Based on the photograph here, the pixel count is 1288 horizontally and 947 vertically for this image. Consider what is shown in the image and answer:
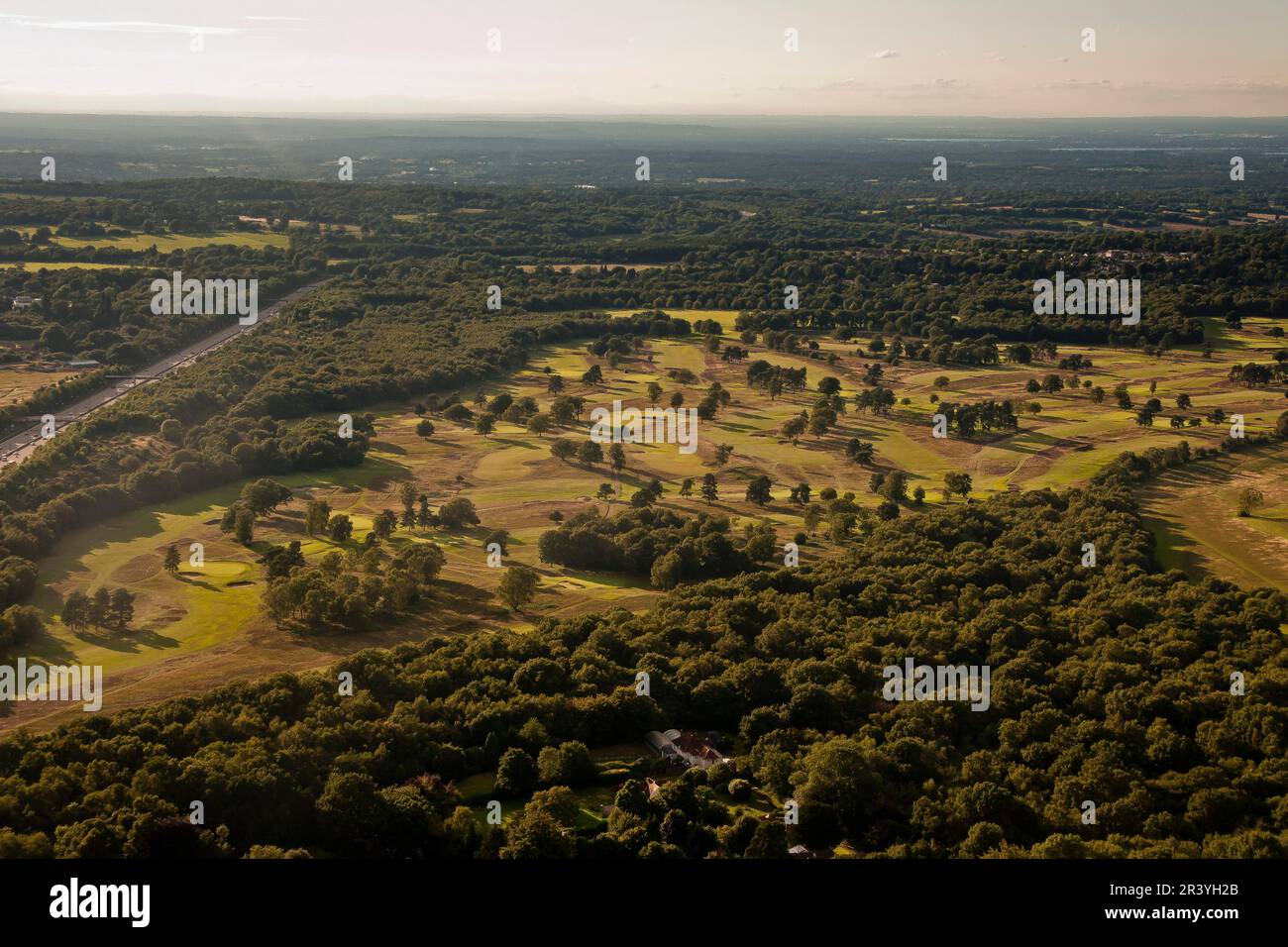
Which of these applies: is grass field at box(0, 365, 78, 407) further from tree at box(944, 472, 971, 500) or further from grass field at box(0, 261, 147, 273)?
tree at box(944, 472, 971, 500)

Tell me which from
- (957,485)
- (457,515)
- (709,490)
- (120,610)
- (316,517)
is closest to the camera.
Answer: (120,610)

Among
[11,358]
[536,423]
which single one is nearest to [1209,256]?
[536,423]

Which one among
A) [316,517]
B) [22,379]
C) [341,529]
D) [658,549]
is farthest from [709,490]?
[22,379]

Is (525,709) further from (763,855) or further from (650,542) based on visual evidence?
(650,542)

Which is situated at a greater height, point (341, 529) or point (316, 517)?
point (316, 517)

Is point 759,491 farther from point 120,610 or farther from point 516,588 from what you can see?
point 120,610
